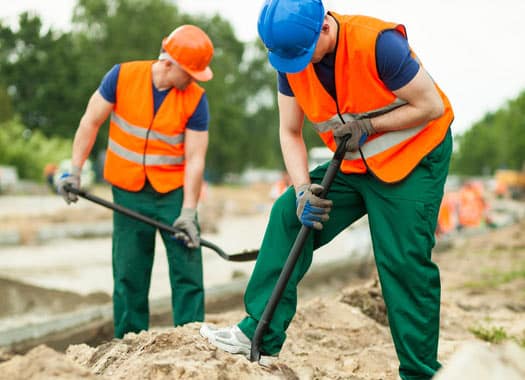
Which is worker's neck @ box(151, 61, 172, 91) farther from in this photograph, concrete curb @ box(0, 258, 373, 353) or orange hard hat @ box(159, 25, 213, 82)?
concrete curb @ box(0, 258, 373, 353)

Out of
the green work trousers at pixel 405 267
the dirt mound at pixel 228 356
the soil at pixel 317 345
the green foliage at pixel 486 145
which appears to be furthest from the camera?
the green foliage at pixel 486 145

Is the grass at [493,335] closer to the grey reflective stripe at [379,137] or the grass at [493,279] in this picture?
the grey reflective stripe at [379,137]

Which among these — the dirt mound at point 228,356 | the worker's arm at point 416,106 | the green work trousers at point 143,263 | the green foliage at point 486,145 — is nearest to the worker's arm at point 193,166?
the green work trousers at point 143,263

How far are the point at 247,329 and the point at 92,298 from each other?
11.3 feet

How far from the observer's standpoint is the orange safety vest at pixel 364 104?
2.88m

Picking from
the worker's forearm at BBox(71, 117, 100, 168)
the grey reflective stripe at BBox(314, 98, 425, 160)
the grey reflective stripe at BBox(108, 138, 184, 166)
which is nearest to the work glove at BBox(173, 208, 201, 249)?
the grey reflective stripe at BBox(108, 138, 184, 166)

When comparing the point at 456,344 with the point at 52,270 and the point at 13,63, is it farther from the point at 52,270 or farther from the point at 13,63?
the point at 13,63

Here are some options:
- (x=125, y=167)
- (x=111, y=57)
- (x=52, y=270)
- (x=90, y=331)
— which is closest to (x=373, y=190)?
(x=125, y=167)

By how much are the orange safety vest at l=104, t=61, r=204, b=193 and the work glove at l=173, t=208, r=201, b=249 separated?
22 centimetres

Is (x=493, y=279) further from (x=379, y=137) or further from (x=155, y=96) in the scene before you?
(x=379, y=137)

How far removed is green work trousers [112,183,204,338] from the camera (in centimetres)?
434

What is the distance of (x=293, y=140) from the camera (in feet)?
11.1

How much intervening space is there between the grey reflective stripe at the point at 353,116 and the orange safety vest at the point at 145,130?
1.39m

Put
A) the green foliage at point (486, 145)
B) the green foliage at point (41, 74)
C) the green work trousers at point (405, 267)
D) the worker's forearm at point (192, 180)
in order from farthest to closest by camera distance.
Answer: the green foliage at point (486, 145), the green foliage at point (41, 74), the worker's forearm at point (192, 180), the green work trousers at point (405, 267)
